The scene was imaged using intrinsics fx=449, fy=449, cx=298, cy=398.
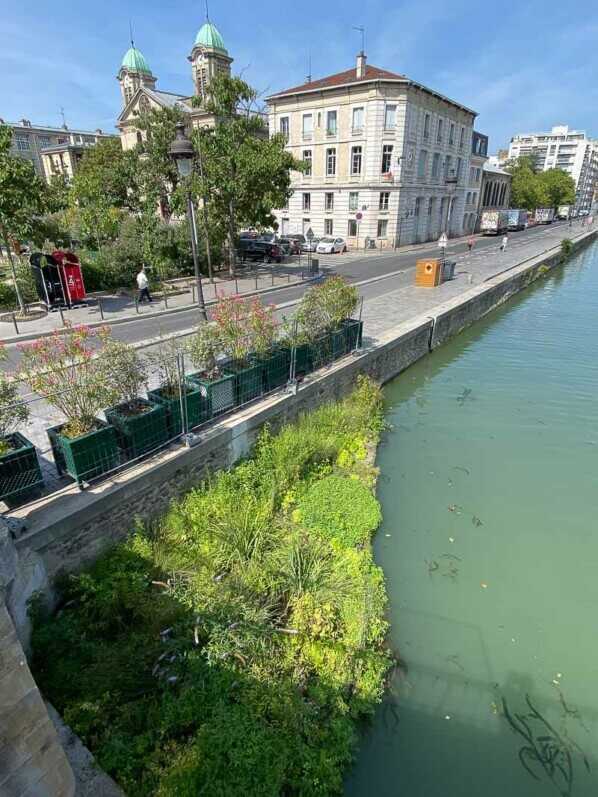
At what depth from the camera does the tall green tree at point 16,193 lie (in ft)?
45.2

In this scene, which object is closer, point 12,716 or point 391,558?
point 12,716

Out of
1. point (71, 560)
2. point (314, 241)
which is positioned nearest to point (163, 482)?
point (71, 560)

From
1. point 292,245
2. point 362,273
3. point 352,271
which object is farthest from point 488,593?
point 292,245

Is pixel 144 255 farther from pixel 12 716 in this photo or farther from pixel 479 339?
pixel 12 716

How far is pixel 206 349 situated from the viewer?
24.6ft

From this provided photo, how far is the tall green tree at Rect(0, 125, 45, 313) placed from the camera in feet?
45.2

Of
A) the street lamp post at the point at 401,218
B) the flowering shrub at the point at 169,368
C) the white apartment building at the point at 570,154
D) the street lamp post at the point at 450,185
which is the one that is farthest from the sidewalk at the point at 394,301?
the white apartment building at the point at 570,154

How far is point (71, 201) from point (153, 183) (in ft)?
23.8

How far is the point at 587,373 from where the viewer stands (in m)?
13.7

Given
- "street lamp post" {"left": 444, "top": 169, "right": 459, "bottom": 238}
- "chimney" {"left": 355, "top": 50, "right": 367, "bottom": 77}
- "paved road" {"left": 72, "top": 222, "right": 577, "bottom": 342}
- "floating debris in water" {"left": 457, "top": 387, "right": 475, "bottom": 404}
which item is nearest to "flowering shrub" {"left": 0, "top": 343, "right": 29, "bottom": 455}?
"paved road" {"left": 72, "top": 222, "right": 577, "bottom": 342}

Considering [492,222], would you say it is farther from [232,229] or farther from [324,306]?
[324,306]

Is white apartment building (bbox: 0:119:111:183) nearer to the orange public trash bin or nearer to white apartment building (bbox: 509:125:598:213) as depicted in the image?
the orange public trash bin

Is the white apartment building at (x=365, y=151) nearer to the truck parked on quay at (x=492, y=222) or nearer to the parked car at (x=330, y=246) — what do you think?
the parked car at (x=330, y=246)

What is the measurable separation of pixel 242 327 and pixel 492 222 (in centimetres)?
5026
